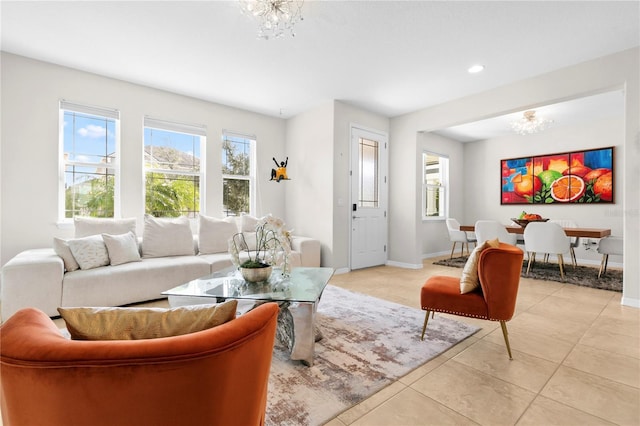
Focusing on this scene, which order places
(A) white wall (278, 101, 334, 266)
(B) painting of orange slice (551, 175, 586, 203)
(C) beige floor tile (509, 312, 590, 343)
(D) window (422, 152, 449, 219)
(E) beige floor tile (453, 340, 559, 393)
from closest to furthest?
1. (E) beige floor tile (453, 340, 559, 393)
2. (C) beige floor tile (509, 312, 590, 343)
3. (A) white wall (278, 101, 334, 266)
4. (B) painting of orange slice (551, 175, 586, 203)
5. (D) window (422, 152, 449, 219)

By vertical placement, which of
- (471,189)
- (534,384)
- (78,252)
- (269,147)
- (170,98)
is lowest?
(534,384)

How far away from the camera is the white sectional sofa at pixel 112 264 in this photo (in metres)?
2.59

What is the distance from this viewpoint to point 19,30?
2.79 metres

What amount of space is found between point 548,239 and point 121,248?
220 inches

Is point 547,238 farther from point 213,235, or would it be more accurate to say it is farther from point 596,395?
point 213,235

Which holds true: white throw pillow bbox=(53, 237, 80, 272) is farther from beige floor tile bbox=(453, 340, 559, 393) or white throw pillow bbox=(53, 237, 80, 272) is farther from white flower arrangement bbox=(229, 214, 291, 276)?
beige floor tile bbox=(453, 340, 559, 393)

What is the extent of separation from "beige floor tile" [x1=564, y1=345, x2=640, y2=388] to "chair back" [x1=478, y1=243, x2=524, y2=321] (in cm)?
52

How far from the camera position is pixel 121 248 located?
3.22 meters

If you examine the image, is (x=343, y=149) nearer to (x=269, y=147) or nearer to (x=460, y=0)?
(x=269, y=147)

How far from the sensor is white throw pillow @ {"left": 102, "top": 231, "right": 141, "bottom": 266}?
10.3ft

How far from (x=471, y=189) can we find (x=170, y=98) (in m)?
6.61

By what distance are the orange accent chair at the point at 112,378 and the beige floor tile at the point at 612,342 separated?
9.31ft

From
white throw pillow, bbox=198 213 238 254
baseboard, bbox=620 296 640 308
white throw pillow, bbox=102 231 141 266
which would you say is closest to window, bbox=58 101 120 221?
white throw pillow, bbox=102 231 141 266

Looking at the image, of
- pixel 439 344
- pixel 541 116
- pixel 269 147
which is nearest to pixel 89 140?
pixel 269 147
